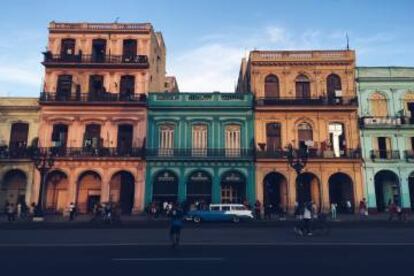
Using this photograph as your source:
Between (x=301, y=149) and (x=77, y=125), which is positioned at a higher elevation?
(x=77, y=125)

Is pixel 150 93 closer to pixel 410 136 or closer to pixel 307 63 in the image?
pixel 307 63

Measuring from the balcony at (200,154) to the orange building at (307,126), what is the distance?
4.84 ft

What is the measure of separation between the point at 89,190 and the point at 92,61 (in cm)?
1209

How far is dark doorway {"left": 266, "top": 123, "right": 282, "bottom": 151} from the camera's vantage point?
30.0 meters

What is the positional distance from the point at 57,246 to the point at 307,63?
2673 cm

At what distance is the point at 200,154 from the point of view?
2933 centimetres

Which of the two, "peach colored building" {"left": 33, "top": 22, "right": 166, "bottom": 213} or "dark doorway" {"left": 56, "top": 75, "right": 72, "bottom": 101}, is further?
"dark doorway" {"left": 56, "top": 75, "right": 72, "bottom": 101}

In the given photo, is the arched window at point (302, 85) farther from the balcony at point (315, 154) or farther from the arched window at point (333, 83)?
the balcony at point (315, 154)

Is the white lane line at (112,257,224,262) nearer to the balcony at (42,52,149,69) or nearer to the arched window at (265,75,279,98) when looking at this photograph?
the arched window at (265,75,279,98)

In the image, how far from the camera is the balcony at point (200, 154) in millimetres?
28922

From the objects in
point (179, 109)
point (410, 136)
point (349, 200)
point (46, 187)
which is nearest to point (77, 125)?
point (46, 187)

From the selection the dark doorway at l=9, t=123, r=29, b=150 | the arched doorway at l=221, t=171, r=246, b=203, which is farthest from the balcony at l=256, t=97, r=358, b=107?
the dark doorway at l=9, t=123, r=29, b=150

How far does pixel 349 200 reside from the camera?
29.2m

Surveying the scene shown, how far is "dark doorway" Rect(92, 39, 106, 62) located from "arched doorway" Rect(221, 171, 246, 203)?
16.4 metres
